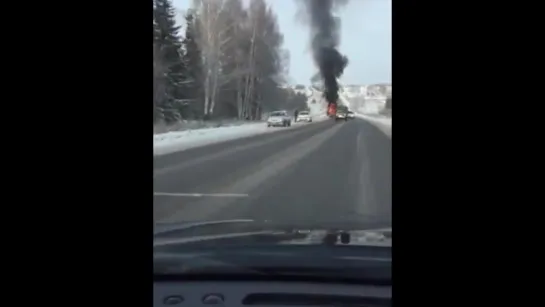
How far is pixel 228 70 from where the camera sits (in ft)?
59.1

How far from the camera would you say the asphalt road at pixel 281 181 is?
8.19m

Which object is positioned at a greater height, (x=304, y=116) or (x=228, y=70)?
(x=228, y=70)

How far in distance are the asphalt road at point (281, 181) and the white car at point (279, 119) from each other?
73 cm

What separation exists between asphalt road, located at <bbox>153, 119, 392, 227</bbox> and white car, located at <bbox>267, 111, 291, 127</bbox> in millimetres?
726

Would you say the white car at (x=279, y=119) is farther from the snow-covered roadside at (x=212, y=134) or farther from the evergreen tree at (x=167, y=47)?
the evergreen tree at (x=167, y=47)

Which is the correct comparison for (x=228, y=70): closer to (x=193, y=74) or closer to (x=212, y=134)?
(x=193, y=74)

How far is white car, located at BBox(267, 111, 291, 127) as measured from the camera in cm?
2012

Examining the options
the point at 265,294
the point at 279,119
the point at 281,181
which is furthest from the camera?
the point at 279,119

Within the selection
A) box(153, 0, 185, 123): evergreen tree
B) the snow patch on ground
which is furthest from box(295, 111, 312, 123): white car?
box(153, 0, 185, 123): evergreen tree

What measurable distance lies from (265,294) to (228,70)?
587 inches

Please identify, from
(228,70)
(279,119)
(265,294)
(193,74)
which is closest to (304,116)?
(228,70)

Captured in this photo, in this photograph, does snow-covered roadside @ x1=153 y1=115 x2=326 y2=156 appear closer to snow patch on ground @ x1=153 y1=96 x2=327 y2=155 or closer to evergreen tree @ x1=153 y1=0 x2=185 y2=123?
snow patch on ground @ x1=153 y1=96 x2=327 y2=155
